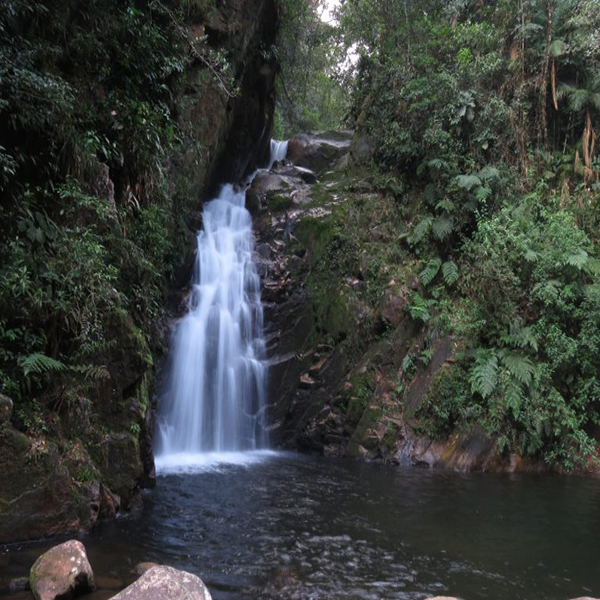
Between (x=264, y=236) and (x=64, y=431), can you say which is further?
(x=264, y=236)

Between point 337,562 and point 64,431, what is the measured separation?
3408 mm

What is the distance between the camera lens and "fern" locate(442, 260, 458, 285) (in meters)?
12.9

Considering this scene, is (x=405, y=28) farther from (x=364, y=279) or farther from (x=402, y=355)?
(x=402, y=355)

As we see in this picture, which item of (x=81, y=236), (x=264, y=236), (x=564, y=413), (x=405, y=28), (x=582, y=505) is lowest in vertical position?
(x=582, y=505)

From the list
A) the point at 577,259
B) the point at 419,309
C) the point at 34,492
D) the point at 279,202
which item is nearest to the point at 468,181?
the point at 577,259

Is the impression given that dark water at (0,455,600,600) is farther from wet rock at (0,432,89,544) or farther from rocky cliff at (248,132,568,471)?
rocky cliff at (248,132,568,471)

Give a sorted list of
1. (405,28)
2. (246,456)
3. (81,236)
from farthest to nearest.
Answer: (405,28) → (246,456) → (81,236)

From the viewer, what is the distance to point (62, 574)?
13.3 feet

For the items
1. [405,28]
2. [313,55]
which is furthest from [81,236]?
[313,55]

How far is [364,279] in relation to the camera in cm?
1398

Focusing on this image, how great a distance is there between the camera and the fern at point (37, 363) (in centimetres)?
539

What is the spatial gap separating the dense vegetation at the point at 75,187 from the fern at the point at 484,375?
6.88 m

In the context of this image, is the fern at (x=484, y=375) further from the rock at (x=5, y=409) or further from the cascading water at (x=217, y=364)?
the rock at (x=5, y=409)

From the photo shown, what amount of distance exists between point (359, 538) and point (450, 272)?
27.2 ft
